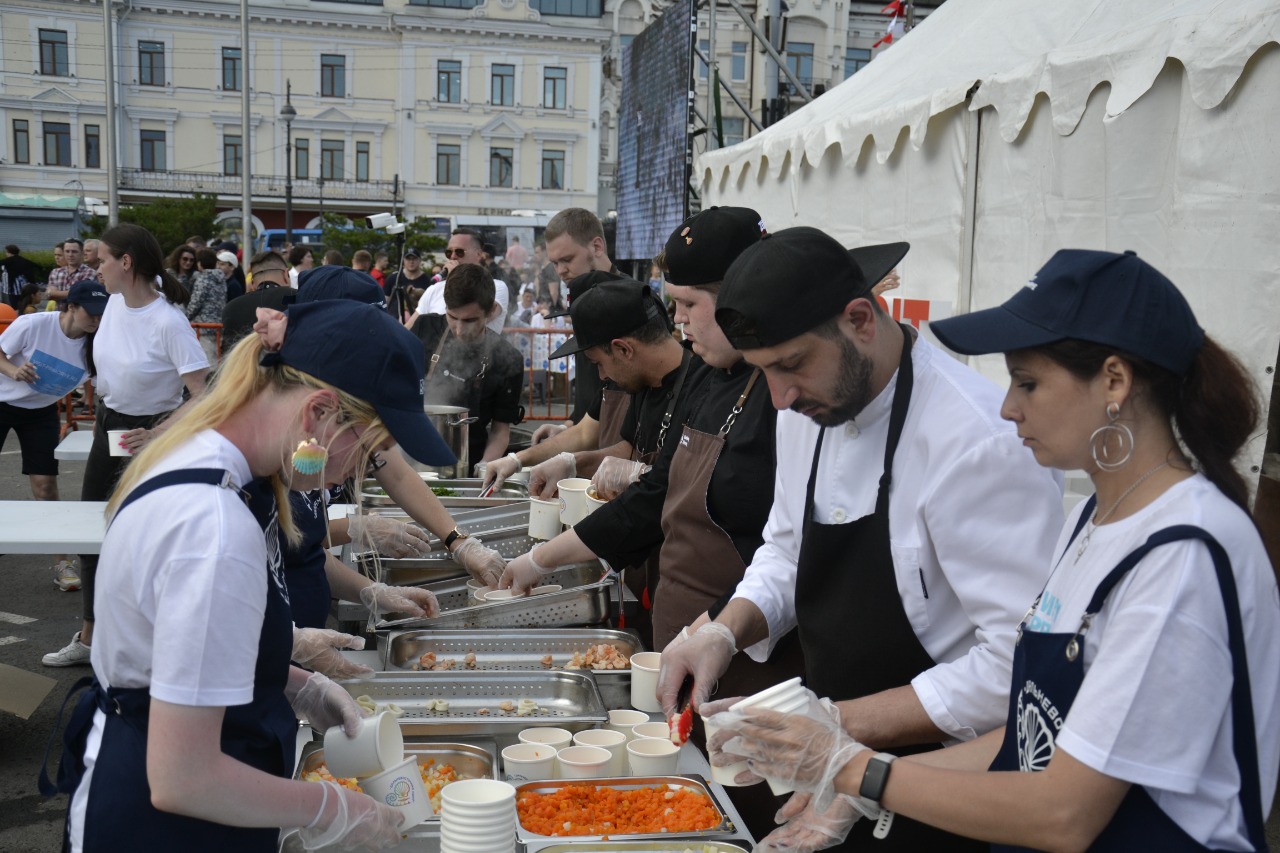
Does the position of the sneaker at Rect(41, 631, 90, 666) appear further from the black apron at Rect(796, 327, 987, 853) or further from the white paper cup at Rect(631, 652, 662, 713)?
the black apron at Rect(796, 327, 987, 853)

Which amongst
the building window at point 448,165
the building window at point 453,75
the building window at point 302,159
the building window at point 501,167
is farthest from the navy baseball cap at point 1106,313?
the building window at point 302,159

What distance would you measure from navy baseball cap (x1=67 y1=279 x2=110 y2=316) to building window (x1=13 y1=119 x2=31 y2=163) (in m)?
39.9

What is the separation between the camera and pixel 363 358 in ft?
5.00

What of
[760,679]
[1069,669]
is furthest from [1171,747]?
[760,679]

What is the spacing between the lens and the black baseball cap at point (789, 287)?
1677 mm

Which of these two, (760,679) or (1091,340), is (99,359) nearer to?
(760,679)

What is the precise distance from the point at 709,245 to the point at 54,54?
150ft

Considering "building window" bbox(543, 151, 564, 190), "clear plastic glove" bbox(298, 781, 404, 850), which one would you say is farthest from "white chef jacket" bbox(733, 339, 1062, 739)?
"building window" bbox(543, 151, 564, 190)

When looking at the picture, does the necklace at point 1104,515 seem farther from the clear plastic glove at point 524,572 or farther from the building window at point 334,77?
the building window at point 334,77

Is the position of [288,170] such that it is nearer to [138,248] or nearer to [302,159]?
[302,159]

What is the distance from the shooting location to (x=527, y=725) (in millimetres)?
2447

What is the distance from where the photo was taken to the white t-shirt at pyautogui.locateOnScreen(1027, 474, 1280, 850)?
1143mm

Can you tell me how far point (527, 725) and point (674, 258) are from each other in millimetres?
1150

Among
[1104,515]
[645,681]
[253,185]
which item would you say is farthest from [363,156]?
[1104,515]
